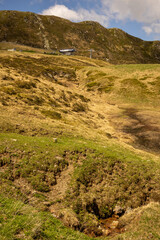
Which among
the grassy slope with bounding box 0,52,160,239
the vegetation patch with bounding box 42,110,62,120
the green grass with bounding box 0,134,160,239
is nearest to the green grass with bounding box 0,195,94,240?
the grassy slope with bounding box 0,52,160,239

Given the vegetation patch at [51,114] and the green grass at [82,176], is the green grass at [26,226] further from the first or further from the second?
the vegetation patch at [51,114]

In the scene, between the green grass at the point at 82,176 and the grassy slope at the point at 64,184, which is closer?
the grassy slope at the point at 64,184

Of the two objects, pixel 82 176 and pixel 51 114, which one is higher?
pixel 51 114

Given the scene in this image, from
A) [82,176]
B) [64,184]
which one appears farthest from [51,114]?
[64,184]

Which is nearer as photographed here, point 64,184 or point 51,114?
point 64,184

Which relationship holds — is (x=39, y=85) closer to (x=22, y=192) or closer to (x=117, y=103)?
(x=117, y=103)

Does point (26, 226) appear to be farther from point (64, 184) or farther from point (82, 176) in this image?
point (82, 176)

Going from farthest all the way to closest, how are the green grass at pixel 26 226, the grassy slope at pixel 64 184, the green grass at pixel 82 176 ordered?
1. the green grass at pixel 82 176
2. the grassy slope at pixel 64 184
3. the green grass at pixel 26 226

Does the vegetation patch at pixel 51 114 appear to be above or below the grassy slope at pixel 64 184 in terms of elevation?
above

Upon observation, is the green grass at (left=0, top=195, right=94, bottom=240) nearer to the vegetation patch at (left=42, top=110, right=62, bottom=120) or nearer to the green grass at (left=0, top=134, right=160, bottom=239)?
the green grass at (left=0, top=134, right=160, bottom=239)

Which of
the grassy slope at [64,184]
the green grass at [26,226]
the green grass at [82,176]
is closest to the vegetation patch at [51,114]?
the grassy slope at [64,184]

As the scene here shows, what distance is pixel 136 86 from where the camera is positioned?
72.7 metres

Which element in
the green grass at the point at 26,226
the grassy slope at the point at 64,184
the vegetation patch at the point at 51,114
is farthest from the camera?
the vegetation patch at the point at 51,114

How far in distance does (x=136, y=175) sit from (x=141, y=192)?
1.71m
